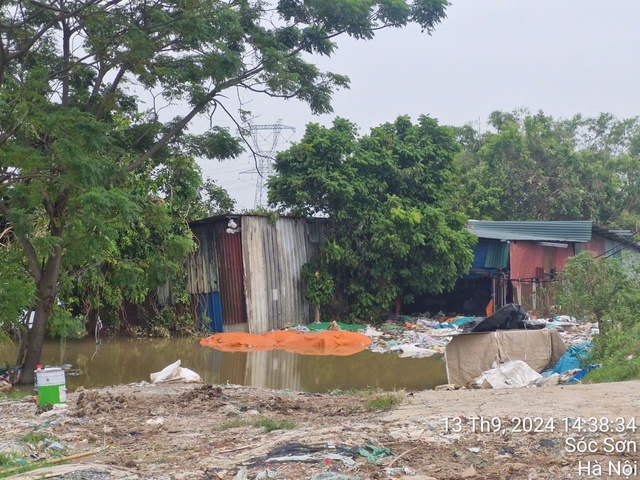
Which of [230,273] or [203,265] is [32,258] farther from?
[203,265]

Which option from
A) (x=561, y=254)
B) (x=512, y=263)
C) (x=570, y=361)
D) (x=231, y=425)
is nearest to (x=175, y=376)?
(x=231, y=425)

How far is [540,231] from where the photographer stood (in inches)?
886

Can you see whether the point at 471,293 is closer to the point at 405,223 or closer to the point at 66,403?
the point at 405,223

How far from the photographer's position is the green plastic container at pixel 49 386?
7941mm

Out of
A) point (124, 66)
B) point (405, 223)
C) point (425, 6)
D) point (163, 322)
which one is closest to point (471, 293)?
point (405, 223)

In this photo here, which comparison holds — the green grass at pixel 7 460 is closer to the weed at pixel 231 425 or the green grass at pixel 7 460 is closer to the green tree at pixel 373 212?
the weed at pixel 231 425

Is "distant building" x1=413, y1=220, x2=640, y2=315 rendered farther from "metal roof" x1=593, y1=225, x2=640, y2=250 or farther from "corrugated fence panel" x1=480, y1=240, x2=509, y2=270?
"metal roof" x1=593, y1=225, x2=640, y2=250

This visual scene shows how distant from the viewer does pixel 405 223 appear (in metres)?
19.5

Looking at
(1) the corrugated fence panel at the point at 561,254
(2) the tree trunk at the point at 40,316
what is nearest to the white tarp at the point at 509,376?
(2) the tree trunk at the point at 40,316

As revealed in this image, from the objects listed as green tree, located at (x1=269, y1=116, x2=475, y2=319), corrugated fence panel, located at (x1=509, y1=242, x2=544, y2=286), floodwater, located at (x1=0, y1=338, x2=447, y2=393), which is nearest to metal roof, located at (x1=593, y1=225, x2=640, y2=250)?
corrugated fence panel, located at (x1=509, y1=242, x2=544, y2=286)

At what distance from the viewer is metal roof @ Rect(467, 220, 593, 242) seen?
21.6 m

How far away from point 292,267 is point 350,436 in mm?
14592

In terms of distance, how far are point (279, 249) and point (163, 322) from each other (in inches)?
144

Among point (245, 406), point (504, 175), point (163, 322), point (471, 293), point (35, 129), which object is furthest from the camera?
point (504, 175)
